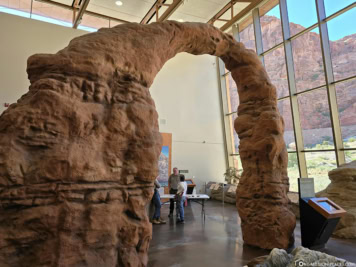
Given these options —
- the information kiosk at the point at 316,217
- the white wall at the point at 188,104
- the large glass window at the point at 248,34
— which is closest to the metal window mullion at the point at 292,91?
the large glass window at the point at 248,34

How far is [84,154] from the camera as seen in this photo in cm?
253

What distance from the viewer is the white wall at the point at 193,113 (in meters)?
12.1

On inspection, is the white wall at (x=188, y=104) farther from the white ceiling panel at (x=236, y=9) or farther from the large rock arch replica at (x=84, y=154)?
the large rock arch replica at (x=84, y=154)

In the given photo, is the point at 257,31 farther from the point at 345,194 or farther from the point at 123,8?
the point at 345,194

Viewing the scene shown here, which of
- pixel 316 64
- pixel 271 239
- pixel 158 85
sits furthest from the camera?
pixel 158 85

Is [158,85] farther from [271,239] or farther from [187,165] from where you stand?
[271,239]

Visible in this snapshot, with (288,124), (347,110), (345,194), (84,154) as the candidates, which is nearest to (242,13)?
(288,124)

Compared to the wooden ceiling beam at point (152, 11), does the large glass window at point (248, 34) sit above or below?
below

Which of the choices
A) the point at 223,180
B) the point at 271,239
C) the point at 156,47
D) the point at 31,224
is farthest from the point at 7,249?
the point at 223,180

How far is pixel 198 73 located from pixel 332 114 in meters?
7.06

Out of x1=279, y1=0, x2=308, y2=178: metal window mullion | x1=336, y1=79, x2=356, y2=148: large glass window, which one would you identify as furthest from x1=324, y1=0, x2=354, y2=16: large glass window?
x1=336, y1=79, x2=356, y2=148: large glass window

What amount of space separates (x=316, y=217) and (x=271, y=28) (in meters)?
9.26

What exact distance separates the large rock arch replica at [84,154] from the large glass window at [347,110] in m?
7.61

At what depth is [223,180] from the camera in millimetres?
13367
